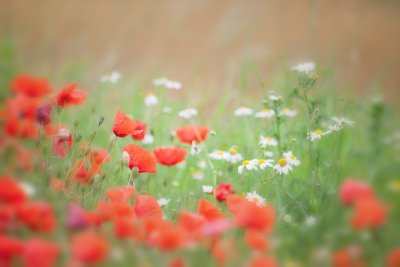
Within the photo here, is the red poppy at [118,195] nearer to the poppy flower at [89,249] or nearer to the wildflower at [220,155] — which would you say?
the poppy flower at [89,249]

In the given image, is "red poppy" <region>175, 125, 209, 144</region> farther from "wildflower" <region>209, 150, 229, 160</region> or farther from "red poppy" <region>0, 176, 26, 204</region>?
"red poppy" <region>0, 176, 26, 204</region>

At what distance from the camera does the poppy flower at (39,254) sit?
0.65 meters

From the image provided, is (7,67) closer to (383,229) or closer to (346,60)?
(346,60)

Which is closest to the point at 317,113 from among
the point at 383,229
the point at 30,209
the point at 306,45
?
the point at 383,229

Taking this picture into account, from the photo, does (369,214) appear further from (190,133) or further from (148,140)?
(148,140)

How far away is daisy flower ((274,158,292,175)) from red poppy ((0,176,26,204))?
0.73 metres

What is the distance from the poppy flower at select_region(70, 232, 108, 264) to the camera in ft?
2.13

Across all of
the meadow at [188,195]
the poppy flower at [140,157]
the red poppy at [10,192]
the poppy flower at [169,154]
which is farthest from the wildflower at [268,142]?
the red poppy at [10,192]

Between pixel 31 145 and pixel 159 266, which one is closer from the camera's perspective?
pixel 159 266

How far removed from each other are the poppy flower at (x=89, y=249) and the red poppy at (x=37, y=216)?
0.24 feet

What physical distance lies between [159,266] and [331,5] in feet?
13.3

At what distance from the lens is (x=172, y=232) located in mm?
726

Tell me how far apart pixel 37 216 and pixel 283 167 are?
75 centimetres

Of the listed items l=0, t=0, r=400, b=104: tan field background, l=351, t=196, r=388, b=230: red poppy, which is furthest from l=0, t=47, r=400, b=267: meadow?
l=0, t=0, r=400, b=104: tan field background
